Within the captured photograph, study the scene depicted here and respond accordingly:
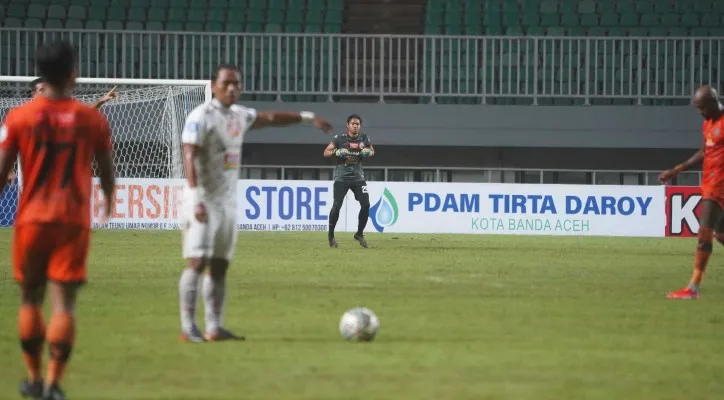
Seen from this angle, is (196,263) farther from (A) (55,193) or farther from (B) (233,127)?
(A) (55,193)

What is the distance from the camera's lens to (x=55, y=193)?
6.51m

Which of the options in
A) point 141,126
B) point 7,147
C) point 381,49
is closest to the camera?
point 7,147

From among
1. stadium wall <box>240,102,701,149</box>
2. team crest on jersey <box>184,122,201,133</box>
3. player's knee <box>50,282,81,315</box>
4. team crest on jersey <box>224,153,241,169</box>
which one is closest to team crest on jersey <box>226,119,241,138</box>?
team crest on jersey <box>224,153,241,169</box>

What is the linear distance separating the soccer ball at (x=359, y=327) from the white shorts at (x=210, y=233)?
95cm

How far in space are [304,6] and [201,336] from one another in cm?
2493

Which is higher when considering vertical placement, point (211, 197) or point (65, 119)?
point (65, 119)

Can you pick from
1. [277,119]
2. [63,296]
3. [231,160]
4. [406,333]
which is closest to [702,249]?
[406,333]

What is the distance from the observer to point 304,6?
110ft

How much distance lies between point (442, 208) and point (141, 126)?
6850 mm

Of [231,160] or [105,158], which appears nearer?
[105,158]

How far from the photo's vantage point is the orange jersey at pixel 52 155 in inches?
255

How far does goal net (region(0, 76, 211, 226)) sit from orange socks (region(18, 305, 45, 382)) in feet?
68.7

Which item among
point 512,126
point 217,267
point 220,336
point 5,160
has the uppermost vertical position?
point 512,126

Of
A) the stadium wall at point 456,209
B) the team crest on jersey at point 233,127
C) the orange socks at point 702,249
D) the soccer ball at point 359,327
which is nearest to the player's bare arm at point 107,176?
the team crest on jersey at point 233,127
